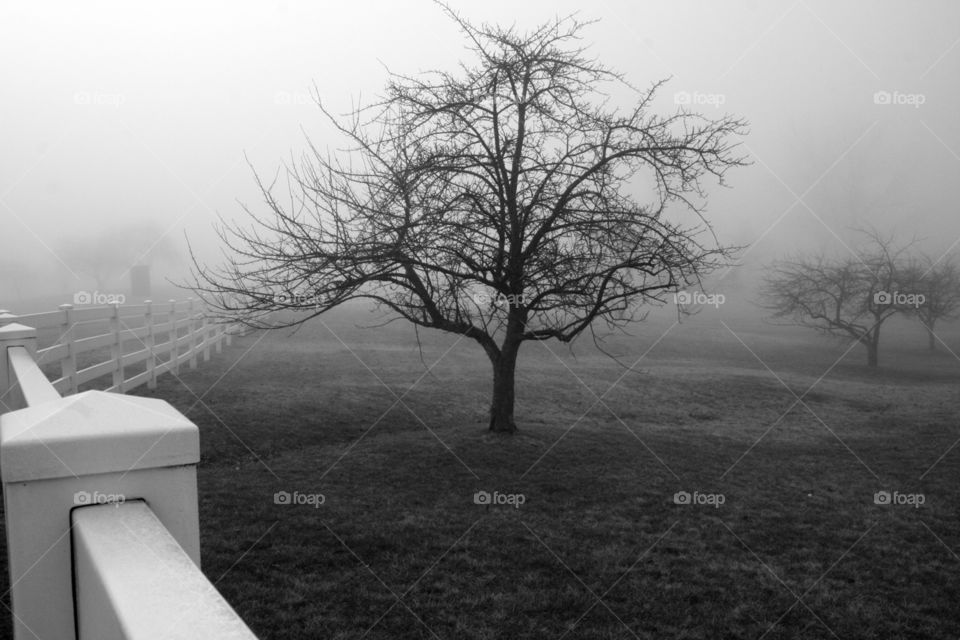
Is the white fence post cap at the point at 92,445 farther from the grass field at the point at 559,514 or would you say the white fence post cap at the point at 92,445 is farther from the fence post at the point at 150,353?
the fence post at the point at 150,353

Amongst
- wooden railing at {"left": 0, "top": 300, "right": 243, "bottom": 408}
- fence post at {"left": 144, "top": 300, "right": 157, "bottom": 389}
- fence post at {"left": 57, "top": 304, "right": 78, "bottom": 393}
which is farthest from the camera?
fence post at {"left": 144, "top": 300, "right": 157, "bottom": 389}

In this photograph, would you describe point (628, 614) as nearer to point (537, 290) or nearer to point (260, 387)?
point (537, 290)

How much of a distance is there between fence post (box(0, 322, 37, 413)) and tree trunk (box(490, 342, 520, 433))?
7.58m

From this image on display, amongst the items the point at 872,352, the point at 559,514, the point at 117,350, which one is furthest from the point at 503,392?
the point at 872,352

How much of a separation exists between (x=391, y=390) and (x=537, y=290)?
21.7 feet

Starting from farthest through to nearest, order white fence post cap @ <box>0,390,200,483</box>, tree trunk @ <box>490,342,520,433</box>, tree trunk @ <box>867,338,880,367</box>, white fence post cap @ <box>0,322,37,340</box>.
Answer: tree trunk @ <box>867,338,880,367</box> < tree trunk @ <box>490,342,520,433</box> < white fence post cap @ <box>0,322,37,340</box> < white fence post cap @ <box>0,390,200,483</box>

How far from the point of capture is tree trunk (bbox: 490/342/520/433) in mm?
11883

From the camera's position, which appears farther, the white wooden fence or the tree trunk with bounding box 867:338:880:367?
the tree trunk with bounding box 867:338:880:367

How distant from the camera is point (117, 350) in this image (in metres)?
12.3

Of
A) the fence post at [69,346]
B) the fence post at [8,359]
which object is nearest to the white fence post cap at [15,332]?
the fence post at [8,359]

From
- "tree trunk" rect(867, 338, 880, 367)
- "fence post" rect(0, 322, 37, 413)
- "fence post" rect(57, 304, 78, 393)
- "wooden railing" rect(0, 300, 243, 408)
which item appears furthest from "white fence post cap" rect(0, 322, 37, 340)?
"tree trunk" rect(867, 338, 880, 367)

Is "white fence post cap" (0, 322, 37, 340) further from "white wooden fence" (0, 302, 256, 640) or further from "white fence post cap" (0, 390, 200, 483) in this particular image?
"white fence post cap" (0, 390, 200, 483)

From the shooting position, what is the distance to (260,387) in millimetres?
15367

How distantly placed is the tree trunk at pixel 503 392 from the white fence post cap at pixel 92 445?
1049 cm
